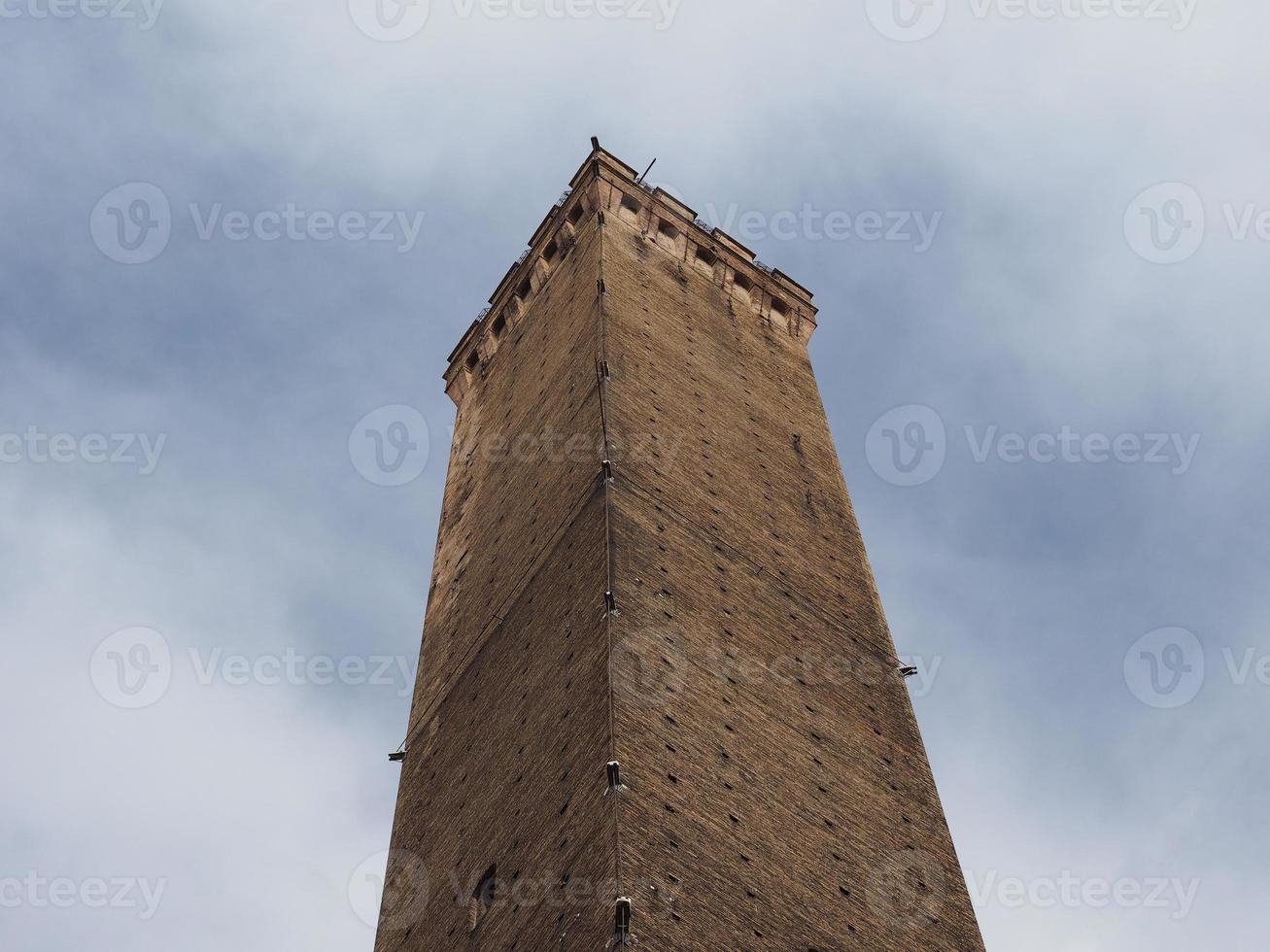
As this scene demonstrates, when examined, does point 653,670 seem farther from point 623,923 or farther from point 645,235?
point 645,235

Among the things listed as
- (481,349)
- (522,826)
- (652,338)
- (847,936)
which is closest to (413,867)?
(522,826)

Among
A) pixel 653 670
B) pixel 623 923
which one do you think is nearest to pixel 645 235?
pixel 653 670

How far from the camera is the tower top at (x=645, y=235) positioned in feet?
94.4

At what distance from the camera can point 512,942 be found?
645 inches

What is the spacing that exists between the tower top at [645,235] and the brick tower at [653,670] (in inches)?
9.0

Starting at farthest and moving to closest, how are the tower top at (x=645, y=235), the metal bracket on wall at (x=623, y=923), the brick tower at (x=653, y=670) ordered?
the tower top at (x=645, y=235) < the brick tower at (x=653, y=670) < the metal bracket on wall at (x=623, y=923)

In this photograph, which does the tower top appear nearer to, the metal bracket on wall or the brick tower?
the brick tower

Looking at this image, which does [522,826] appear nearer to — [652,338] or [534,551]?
[534,551]

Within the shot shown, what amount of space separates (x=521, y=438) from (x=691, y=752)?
8752 mm

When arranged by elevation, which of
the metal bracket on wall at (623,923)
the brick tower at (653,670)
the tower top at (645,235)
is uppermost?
the tower top at (645,235)

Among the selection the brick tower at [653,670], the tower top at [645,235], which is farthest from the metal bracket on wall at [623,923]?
the tower top at [645,235]

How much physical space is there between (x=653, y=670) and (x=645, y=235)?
39.0 ft

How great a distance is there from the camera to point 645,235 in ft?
93.2

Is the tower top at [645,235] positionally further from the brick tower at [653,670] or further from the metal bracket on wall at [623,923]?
the metal bracket on wall at [623,923]
